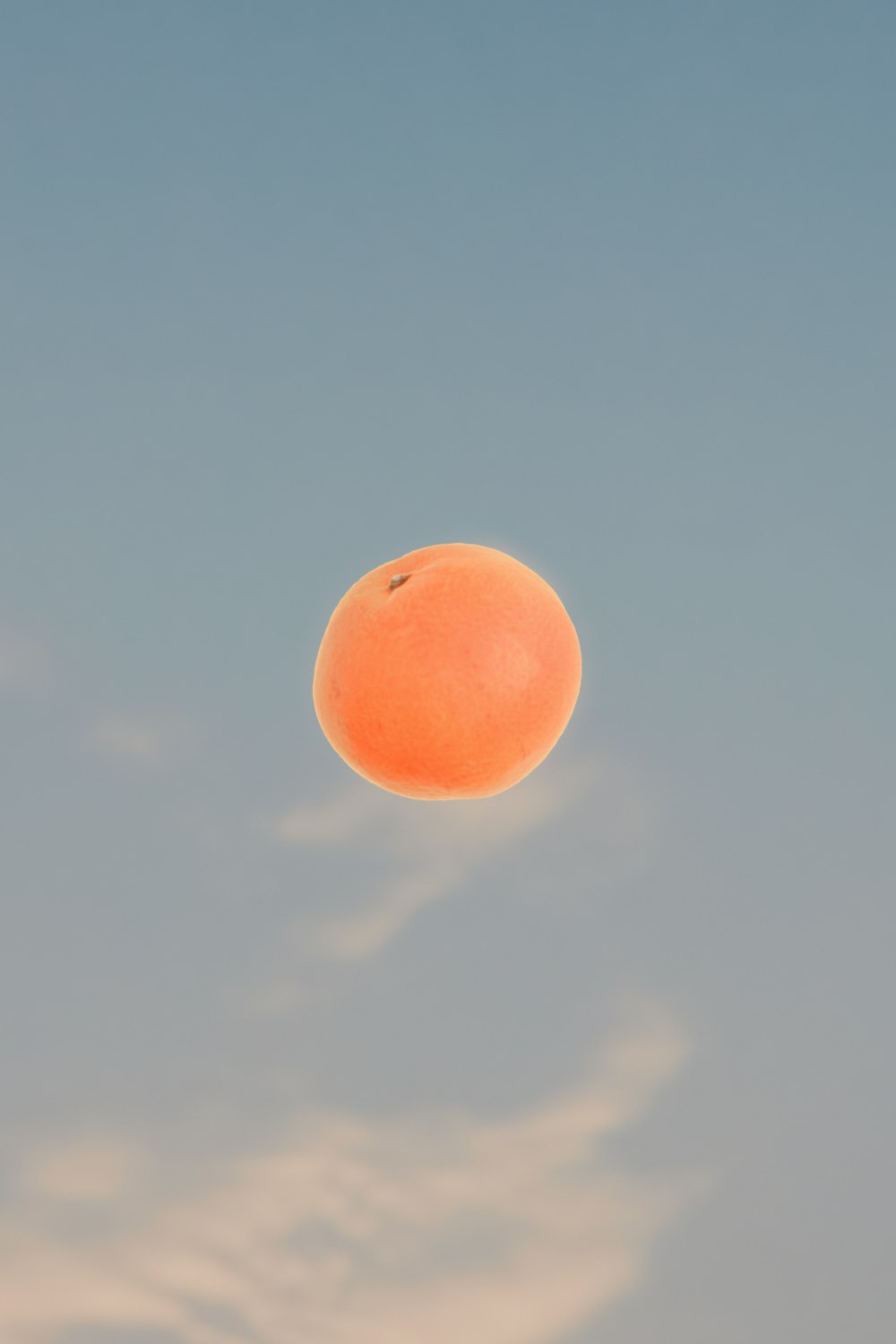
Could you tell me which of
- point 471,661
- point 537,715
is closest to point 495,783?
point 537,715

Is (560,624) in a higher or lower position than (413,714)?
higher

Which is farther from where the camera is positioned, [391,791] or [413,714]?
[391,791]

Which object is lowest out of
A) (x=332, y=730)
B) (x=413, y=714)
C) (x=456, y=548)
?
(x=413, y=714)

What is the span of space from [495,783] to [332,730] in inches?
50.0

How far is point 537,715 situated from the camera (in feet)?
31.1

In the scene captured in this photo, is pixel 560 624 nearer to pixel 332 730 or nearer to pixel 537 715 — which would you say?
pixel 537 715

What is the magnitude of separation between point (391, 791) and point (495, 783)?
0.84 meters

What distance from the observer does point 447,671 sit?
8.90 meters

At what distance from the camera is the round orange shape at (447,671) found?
8961 mm

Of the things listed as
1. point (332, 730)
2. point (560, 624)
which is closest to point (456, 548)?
point (560, 624)

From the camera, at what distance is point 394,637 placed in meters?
9.04

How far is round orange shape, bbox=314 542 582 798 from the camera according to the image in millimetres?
8961

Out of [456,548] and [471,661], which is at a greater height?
[456,548]

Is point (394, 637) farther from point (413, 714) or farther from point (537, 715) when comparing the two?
point (537, 715)
